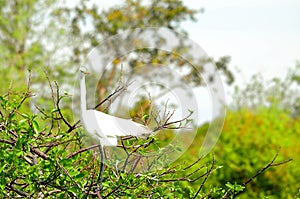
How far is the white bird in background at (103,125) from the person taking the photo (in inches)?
101

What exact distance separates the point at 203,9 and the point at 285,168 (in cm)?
1023

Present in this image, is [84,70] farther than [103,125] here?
Yes

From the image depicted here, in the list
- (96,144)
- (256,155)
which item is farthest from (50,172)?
(256,155)

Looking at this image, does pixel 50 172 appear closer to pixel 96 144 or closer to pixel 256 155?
pixel 96 144

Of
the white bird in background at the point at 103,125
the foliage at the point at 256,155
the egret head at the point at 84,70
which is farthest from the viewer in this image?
the foliage at the point at 256,155

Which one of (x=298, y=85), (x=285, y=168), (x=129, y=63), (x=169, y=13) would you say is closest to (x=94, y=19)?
(x=169, y=13)

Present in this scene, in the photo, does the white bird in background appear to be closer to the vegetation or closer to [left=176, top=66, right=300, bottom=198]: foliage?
the vegetation

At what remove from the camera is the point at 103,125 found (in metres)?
2.56

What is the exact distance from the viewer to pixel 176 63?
2807 millimetres

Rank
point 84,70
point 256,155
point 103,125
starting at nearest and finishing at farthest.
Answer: point 103,125 < point 84,70 < point 256,155

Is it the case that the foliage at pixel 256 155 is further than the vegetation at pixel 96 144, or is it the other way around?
the foliage at pixel 256 155

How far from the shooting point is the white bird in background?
256 centimetres

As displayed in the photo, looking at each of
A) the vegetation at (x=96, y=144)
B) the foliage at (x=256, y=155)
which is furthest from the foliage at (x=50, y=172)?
the foliage at (x=256, y=155)

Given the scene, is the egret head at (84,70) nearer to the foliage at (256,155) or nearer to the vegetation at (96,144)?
the vegetation at (96,144)
